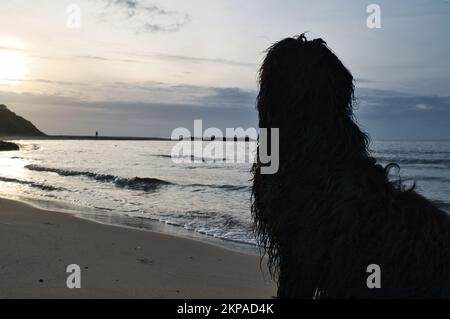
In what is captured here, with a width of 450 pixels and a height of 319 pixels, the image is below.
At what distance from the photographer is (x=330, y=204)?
10.2 ft

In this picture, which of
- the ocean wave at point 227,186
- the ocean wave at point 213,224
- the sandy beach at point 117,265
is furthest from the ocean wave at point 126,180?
the sandy beach at point 117,265

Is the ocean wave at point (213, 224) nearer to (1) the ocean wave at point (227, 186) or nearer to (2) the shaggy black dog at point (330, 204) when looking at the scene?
(1) the ocean wave at point (227, 186)

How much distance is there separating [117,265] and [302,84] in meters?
3.77

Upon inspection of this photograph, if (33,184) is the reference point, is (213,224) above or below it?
below

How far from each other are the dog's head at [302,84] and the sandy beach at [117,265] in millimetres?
2520

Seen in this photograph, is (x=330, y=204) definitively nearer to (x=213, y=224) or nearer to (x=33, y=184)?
(x=213, y=224)

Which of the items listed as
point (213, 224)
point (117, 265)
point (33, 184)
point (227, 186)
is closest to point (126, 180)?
point (33, 184)

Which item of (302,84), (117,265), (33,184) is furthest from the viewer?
(33,184)

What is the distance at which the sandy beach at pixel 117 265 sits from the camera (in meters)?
4.98

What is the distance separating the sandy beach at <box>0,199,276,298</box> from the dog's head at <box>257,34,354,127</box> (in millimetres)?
2520

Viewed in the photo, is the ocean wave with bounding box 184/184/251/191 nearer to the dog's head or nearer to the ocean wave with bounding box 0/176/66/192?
the ocean wave with bounding box 0/176/66/192
